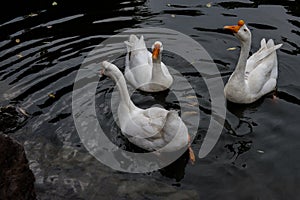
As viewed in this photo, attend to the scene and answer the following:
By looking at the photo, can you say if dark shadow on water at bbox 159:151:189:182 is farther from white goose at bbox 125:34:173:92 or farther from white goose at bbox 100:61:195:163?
white goose at bbox 125:34:173:92

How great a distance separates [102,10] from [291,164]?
21.8 ft

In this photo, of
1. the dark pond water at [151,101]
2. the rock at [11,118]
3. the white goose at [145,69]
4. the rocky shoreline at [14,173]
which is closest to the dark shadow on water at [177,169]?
the dark pond water at [151,101]

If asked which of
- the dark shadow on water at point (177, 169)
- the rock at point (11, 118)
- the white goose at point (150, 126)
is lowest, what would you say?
the dark shadow on water at point (177, 169)

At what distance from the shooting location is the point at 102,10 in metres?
10.7

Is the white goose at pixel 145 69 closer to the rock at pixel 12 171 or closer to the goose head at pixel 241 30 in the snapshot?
the goose head at pixel 241 30

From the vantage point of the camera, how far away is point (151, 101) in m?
7.59

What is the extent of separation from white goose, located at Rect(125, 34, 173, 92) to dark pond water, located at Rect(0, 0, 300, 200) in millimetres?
226

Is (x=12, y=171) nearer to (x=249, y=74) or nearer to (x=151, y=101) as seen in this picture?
(x=151, y=101)

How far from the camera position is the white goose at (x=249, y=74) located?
22.6 ft

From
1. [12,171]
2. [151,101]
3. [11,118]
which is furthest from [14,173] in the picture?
[151,101]

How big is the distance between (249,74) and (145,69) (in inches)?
76.0

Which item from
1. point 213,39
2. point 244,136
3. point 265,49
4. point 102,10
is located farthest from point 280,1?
point 244,136

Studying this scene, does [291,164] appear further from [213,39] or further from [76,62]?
[76,62]

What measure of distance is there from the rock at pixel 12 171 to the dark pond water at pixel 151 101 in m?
0.70
